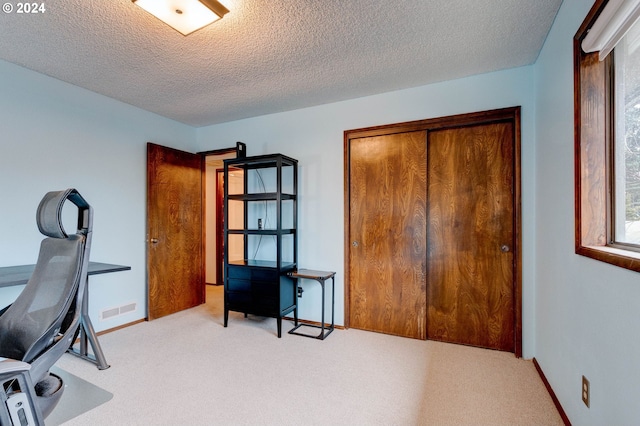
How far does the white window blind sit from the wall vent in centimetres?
428

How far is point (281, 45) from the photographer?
2.30m

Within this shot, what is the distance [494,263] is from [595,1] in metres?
1.97

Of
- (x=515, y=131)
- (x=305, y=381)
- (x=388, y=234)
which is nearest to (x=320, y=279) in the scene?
(x=388, y=234)

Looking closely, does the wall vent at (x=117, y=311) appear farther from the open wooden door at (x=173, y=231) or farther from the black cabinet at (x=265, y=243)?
the black cabinet at (x=265, y=243)

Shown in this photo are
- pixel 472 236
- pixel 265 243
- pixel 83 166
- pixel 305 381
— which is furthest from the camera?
pixel 265 243

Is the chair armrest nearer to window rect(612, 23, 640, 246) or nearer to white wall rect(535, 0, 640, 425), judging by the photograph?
white wall rect(535, 0, 640, 425)

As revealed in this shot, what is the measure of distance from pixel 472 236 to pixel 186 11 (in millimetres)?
2777

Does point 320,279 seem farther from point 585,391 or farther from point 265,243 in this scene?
point 585,391

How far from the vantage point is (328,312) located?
11.1ft

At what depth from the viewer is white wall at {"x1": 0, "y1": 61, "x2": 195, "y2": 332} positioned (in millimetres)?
2535

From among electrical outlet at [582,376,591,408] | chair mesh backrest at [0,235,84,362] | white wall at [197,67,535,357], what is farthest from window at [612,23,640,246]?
chair mesh backrest at [0,235,84,362]

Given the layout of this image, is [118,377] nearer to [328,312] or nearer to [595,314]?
[328,312]

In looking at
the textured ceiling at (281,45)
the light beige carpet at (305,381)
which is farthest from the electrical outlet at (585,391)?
the textured ceiling at (281,45)

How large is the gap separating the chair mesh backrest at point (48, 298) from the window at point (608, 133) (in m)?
2.27
